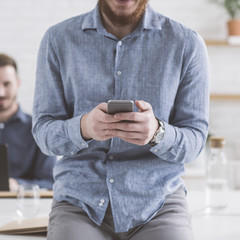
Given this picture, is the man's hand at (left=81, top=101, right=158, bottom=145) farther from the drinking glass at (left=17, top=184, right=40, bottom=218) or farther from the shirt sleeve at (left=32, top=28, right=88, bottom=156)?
the drinking glass at (left=17, top=184, right=40, bottom=218)

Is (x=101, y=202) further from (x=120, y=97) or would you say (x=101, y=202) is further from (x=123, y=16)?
(x=123, y=16)

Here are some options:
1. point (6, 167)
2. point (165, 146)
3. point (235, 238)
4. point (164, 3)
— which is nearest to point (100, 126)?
point (165, 146)

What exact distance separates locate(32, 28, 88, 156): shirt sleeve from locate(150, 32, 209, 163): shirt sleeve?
307mm

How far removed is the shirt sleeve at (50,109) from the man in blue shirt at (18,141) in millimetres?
1433

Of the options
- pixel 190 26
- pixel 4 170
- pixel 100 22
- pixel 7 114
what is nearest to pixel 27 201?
pixel 100 22

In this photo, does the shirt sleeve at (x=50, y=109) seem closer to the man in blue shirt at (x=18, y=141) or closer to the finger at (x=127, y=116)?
the finger at (x=127, y=116)

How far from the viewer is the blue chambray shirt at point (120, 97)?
1.28 metres

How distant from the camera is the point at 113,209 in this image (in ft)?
4.09

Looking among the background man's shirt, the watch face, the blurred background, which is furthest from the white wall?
the watch face

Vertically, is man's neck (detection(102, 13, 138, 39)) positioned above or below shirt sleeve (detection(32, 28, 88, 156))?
above

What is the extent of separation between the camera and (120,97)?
1349 millimetres

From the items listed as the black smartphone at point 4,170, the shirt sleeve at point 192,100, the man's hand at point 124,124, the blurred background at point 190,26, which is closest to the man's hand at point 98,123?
the man's hand at point 124,124

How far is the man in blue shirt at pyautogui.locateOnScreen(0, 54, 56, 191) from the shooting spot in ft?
9.43

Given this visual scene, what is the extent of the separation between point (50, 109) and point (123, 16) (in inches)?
13.9
